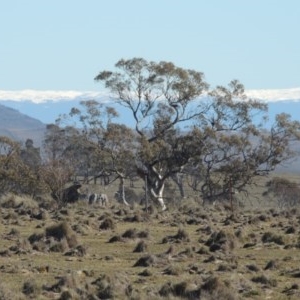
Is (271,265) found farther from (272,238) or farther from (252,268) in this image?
(272,238)

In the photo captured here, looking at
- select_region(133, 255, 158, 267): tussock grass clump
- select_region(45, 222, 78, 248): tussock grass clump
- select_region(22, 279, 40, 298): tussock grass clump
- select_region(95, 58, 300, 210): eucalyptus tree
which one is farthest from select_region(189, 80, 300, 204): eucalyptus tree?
select_region(22, 279, 40, 298): tussock grass clump

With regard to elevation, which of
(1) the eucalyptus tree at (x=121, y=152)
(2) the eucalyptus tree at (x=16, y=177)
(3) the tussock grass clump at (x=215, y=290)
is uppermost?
(1) the eucalyptus tree at (x=121, y=152)

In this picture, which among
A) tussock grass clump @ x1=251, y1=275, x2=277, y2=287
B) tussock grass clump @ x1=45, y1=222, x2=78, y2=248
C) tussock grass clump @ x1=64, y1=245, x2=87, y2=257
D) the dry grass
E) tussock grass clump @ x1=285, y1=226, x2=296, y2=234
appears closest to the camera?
the dry grass

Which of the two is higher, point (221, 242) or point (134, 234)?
point (221, 242)

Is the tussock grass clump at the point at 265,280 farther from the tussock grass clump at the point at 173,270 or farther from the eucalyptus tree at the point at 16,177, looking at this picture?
the eucalyptus tree at the point at 16,177

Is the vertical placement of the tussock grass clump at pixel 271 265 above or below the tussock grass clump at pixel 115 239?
above

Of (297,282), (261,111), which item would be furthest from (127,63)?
(297,282)

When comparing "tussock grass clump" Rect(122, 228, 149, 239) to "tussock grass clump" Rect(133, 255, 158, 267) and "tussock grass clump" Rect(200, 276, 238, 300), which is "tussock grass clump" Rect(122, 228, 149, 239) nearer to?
"tussock grass clump" Rect(133, 255, 158, 267)

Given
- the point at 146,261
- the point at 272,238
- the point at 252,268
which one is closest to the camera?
the point at 252,268

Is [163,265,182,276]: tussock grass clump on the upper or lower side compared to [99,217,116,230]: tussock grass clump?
upper

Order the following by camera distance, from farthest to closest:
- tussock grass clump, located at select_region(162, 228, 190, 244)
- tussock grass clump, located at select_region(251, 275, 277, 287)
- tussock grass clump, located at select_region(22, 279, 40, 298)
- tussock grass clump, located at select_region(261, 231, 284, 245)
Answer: tussock grass clump, located at select_region(162, 228, 190, 244), tussock grass clump, located at select_region(261, 231, 284, 245), tussock grass clump, located at select_region(251, 275, 277, 287), tussock grass clump, located at select_region(22, 279, 40, 298)

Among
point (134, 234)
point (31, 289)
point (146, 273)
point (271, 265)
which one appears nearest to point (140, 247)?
point (134, 234)

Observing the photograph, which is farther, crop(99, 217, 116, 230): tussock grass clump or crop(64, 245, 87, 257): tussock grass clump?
crop(99, 217, 116, 230): tussock grass clump

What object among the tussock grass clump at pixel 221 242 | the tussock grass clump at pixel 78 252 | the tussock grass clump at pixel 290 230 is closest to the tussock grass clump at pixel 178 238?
the tussock grass clump at pixel 221 242
